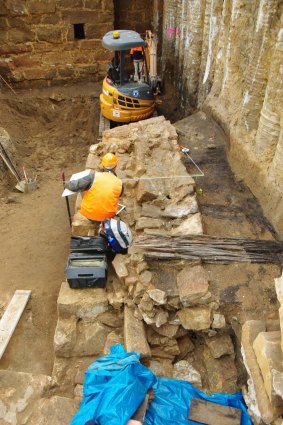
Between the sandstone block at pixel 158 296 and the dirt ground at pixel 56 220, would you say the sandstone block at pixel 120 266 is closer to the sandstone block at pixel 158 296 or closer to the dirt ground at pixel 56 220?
the sandstone block at pixel 158 296

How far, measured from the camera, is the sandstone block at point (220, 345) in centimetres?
406

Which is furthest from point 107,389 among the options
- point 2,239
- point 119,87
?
point 119,87

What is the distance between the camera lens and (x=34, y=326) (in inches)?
194

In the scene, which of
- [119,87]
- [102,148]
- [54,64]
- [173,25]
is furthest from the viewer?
[54,64]

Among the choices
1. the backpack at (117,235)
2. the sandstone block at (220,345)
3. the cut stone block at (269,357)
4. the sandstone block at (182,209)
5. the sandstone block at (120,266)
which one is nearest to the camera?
the cut stone block at (269,357)

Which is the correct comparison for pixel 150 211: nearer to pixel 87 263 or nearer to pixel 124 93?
pixel 87 263

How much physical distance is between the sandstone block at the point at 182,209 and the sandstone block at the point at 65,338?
1995 millimetres

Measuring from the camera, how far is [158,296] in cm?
402

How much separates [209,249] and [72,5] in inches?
402

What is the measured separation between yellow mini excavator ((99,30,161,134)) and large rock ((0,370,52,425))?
656cm

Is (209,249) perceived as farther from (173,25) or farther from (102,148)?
(173,25)

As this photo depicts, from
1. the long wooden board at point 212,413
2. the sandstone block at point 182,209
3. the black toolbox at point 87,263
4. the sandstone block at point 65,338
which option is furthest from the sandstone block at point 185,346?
the sandstone block at point 182,209

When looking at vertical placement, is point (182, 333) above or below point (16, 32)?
below

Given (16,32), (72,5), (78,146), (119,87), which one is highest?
(72,5)
